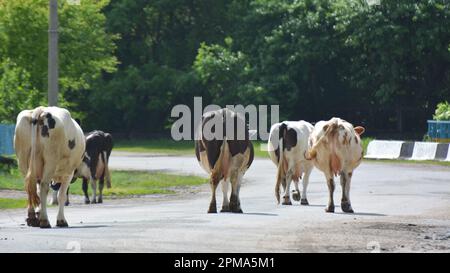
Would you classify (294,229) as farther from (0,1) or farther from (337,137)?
(0,1)

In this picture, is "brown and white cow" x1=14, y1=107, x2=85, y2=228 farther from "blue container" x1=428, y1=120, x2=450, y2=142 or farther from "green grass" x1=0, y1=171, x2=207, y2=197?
"blue container" x1=428, y1=120, x2=450, y2=142

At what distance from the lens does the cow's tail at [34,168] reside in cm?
1991

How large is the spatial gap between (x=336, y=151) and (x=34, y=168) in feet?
20.8

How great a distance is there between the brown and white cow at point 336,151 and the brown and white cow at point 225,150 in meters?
1.30

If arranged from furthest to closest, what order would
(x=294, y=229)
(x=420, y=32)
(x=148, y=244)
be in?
(x=420, y=32) < (x=294, y=229) < (x=148, y=244)

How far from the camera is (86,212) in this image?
2528 cm

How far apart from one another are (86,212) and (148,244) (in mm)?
9603

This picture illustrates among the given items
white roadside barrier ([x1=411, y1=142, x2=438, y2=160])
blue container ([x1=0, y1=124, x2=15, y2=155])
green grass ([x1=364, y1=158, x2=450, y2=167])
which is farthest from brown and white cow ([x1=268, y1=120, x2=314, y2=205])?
blue container ([x1=0, y1=124, x2=15, y2=155])

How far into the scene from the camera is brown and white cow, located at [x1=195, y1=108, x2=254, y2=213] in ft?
78.1

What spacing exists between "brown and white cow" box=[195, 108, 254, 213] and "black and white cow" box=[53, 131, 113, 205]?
618cm

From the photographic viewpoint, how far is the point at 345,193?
944 inches
